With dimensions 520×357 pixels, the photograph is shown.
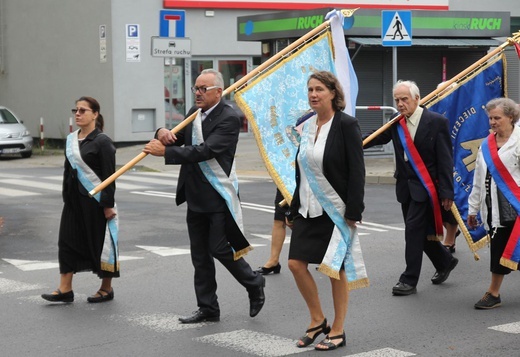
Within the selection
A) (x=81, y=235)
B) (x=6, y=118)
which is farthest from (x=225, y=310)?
(x=6, y=118)

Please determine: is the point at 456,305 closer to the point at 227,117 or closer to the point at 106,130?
the point at 227,117

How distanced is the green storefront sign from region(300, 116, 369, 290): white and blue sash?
1413 cm

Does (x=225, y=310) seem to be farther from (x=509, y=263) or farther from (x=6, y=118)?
(x=6, y=118)

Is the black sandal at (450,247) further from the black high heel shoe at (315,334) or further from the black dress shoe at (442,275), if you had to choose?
the black high heel shoe at (315,334)

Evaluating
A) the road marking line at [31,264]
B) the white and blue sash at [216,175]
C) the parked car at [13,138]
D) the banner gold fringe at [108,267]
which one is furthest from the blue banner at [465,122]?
the parked car at [13,138]

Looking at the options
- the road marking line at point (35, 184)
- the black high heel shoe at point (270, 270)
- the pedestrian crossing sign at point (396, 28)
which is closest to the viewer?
the black high heel shoe at point (270, 270)

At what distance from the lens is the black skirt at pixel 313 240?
6.85m

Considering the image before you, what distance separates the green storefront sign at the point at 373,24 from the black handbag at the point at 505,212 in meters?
12.9

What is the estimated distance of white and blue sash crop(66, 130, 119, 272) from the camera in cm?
836

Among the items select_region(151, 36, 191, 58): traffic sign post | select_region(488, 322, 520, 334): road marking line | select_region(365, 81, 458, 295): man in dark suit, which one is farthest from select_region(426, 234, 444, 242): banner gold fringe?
select_region(151, 36, 191, 58): traffic sign post

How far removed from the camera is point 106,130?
2770 centimetres

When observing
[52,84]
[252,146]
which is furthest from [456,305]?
[52,84]

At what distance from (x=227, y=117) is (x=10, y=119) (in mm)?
20541

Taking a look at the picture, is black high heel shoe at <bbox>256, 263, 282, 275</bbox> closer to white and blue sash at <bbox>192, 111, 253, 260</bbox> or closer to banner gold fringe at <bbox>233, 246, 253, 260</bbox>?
banner gold fringe at <bbox>233, 246, 253, 260</bbox>
